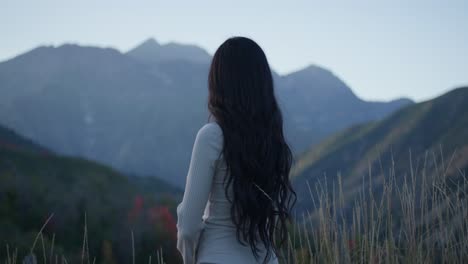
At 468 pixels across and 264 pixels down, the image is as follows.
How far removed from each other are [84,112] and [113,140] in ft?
53.0

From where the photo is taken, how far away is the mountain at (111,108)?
13188 centimetres

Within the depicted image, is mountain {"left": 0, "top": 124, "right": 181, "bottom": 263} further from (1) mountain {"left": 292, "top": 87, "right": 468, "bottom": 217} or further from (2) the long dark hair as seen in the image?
(1) mountain {"left": 292, "top": 87, "right": 468, "bottom": 217}

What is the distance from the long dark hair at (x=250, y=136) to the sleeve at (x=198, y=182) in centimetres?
5

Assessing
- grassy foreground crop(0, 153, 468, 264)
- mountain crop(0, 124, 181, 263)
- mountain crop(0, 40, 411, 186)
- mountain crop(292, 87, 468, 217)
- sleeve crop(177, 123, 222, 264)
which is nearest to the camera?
sleeve crop(177, 123, 222, 264)

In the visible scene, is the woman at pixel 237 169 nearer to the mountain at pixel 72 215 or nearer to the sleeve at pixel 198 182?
the sleeve at pixel 198 182

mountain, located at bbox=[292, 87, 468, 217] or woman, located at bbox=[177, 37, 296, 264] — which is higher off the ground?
woman, located at bbox=[177, 37, 296, 264]

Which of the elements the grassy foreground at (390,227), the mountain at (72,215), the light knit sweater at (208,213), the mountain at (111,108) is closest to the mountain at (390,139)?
the mountain at (111,108)

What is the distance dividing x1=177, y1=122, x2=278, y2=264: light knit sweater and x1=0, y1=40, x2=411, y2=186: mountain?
120 m

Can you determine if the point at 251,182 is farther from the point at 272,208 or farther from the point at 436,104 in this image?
the point at 436,104

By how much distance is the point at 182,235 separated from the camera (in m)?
1.82

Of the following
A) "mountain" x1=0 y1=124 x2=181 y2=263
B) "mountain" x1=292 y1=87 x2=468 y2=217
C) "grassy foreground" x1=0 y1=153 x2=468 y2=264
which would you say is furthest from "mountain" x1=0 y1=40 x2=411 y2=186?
"grassy foreground" x1=0 y1=153 x2=468 y2=264

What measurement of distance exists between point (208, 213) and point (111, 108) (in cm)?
15498

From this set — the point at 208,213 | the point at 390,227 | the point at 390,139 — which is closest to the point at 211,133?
the point at 208,213

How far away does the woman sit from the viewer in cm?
179
